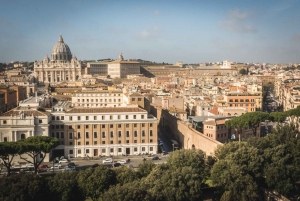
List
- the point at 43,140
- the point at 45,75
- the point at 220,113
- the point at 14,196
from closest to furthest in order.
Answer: the point at 14,196, the point at 43,140, the point at 220,113, the point at 45,75

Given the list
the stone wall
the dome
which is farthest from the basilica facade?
the stone wall

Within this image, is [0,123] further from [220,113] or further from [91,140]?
[220,113]

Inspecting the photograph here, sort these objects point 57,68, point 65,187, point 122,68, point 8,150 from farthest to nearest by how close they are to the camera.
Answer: point 122,68 < point 57,68 < point 8,150 < point 65,187

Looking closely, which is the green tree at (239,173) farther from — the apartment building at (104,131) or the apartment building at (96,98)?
the apartment building at (96,98)

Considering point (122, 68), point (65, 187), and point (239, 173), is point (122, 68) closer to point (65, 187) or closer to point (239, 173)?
point (239, 173)

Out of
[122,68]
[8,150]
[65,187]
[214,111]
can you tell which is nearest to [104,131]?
[8,150]

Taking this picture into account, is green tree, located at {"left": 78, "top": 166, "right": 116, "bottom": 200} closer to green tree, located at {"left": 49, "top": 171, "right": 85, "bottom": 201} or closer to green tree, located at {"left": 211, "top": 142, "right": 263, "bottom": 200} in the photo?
green tree, located at {"left": 49, "top": 171, "right": 85, "bottom": 201}

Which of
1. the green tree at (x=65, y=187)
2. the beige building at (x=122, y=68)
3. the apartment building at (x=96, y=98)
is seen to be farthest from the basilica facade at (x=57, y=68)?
the green tree at (x=65, y=187)

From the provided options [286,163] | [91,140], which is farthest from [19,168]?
[286,163]
